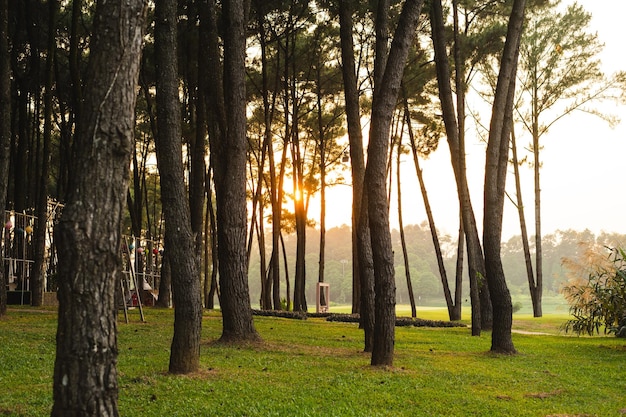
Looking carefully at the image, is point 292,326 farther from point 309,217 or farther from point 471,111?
point 309,217

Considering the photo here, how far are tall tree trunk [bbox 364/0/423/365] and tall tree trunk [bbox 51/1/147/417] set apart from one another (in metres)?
5.04

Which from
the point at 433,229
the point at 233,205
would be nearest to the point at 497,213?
the point at 233,205

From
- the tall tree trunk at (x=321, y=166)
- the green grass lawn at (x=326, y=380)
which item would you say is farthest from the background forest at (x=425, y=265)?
the green grass lawn at (x=326, y=380)

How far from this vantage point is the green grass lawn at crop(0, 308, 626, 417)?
6148mm

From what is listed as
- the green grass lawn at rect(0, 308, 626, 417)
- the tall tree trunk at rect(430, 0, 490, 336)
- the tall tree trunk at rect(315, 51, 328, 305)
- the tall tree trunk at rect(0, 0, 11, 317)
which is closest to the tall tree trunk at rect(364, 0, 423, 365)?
the green grass lawn at rect(0, 308, 626, 417)

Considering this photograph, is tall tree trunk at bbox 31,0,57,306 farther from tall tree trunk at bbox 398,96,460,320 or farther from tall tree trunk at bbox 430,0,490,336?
tall tree trunk at bbox 398,96,460,320

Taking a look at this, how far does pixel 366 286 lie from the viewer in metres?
11.0

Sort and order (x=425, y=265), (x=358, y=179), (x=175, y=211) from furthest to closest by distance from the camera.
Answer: (x=425, y=265) → (x=358, y=179) → (x=175, y=211)

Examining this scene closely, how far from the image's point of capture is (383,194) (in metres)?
8.77

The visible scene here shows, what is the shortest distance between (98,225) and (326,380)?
4.21 metres

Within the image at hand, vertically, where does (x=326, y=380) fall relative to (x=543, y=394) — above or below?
above

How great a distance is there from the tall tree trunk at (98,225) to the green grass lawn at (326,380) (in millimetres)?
1964

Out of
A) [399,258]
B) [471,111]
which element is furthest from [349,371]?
[399,258]

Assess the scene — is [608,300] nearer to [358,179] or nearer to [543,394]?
[358,179]
